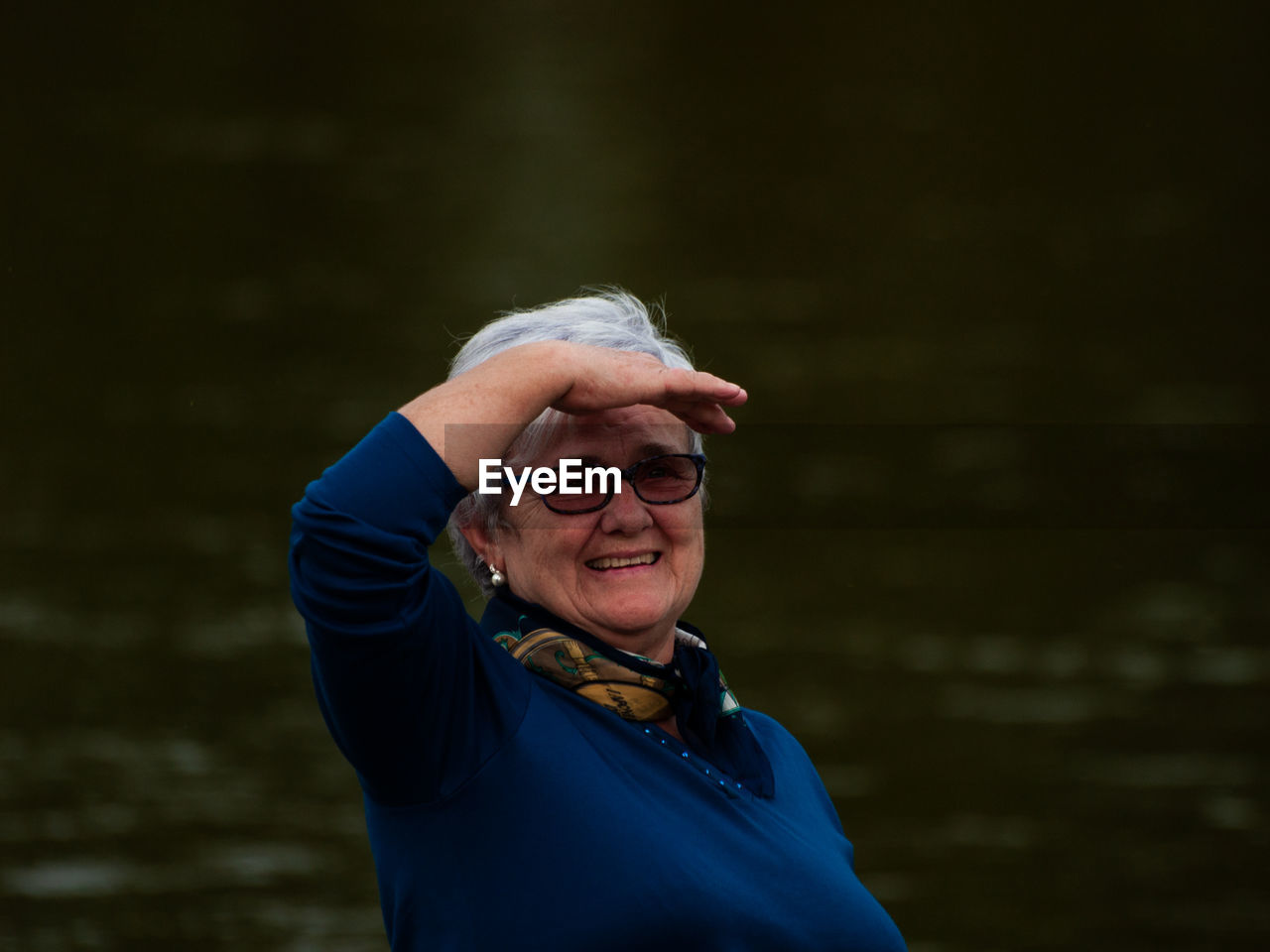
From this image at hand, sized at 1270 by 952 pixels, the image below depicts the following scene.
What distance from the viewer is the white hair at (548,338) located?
4.95 ft

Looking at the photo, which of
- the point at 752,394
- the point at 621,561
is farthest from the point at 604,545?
the point at 752,394

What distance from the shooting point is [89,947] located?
2865mm

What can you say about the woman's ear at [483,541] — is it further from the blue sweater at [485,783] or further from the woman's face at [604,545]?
the blue sweater at [485,783]

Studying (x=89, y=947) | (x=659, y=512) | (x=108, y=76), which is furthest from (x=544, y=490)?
(x=89, y=947)

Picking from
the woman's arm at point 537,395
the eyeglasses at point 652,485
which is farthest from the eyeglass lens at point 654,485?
the woman's arm at point 537,395

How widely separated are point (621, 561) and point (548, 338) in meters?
0.30

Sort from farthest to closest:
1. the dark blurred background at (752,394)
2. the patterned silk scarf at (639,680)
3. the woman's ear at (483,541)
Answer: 1. the dark blurred background at (752,394)
2. the woman's ear at (483,541)
3. the patterned silk scarf at (639,680)

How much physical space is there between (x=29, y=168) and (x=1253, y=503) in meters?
3.04

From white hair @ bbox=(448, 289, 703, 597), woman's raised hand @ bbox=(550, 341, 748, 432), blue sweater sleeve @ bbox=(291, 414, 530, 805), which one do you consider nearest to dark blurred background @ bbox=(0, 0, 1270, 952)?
white hair @ bbox=(448, 289, 703, 597)

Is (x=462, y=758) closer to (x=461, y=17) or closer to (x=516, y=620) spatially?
(x=516, y=620)

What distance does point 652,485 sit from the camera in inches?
61.8

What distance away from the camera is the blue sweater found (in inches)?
46.1

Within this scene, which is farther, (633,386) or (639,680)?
(639,680)

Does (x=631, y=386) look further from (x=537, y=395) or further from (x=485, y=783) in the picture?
(x=485, y=783)
